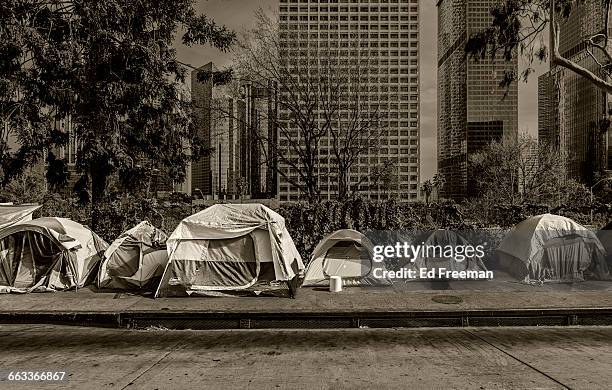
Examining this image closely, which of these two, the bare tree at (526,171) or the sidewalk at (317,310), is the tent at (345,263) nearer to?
the sidewalk at (317,310)

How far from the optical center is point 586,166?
98.7 metres

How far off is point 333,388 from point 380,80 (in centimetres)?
2497

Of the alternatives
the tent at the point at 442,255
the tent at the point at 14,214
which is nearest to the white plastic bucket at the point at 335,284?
the tent at the point at 442,255

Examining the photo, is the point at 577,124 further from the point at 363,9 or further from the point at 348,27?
the point at 348,27

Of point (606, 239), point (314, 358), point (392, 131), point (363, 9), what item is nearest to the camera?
point (314, 358)

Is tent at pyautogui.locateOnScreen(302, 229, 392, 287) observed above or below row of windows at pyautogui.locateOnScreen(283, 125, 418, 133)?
below

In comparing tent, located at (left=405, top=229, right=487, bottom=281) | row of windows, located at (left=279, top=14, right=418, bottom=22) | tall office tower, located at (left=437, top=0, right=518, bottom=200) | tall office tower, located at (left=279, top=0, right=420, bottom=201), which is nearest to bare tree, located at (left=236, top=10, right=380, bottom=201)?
tall office tower, located at (left=279, top=0, right=420, bottom=201)

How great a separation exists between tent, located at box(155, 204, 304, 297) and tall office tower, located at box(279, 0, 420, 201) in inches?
344

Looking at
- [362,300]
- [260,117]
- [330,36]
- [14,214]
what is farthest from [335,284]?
[330,36]

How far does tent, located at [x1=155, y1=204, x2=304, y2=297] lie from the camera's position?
12.3m

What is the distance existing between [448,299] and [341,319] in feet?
9.00

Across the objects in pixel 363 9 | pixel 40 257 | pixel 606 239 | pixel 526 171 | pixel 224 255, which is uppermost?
pixel 363 9

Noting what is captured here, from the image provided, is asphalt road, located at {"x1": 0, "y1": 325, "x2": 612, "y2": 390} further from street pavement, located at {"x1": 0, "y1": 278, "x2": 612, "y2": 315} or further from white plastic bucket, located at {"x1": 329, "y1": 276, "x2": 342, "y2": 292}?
white plastic bucket, located at {"x1": 329, "y1": 276, "x2": 342, "y2": 292}

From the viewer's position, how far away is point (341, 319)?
10172mm
